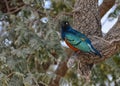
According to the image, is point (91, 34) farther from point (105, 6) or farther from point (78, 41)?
point (105, 6)

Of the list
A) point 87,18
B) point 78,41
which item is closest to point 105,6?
point 87,18

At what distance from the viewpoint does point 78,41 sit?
183 centimetres

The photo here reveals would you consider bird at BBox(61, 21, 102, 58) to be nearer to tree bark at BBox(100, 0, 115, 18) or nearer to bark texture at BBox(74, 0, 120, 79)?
bark texture at BBox(74, 0, 120, 79)

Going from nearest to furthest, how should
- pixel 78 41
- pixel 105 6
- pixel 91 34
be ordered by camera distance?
pixel 78 41 < pixel 91 34 < pixel 105 6

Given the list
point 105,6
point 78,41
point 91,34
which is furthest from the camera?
point 105,6

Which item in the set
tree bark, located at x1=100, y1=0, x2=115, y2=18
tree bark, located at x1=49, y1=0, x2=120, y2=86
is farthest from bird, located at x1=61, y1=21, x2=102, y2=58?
tree bark, located at x1=100, y1=0, x2=115, y2=18

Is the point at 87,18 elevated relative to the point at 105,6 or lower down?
elevated

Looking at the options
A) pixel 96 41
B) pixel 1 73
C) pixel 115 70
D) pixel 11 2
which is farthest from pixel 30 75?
pixel 115 70

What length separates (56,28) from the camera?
194 centimetres

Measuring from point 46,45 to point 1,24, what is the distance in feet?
1.85

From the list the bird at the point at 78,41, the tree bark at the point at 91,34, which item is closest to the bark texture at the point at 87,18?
the tree bark at the point at 91,34

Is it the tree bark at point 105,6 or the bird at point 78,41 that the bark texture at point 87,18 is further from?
the tree bark at point 105,6

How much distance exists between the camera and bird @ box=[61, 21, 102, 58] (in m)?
1.80

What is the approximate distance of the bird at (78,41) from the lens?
5.90 feet
